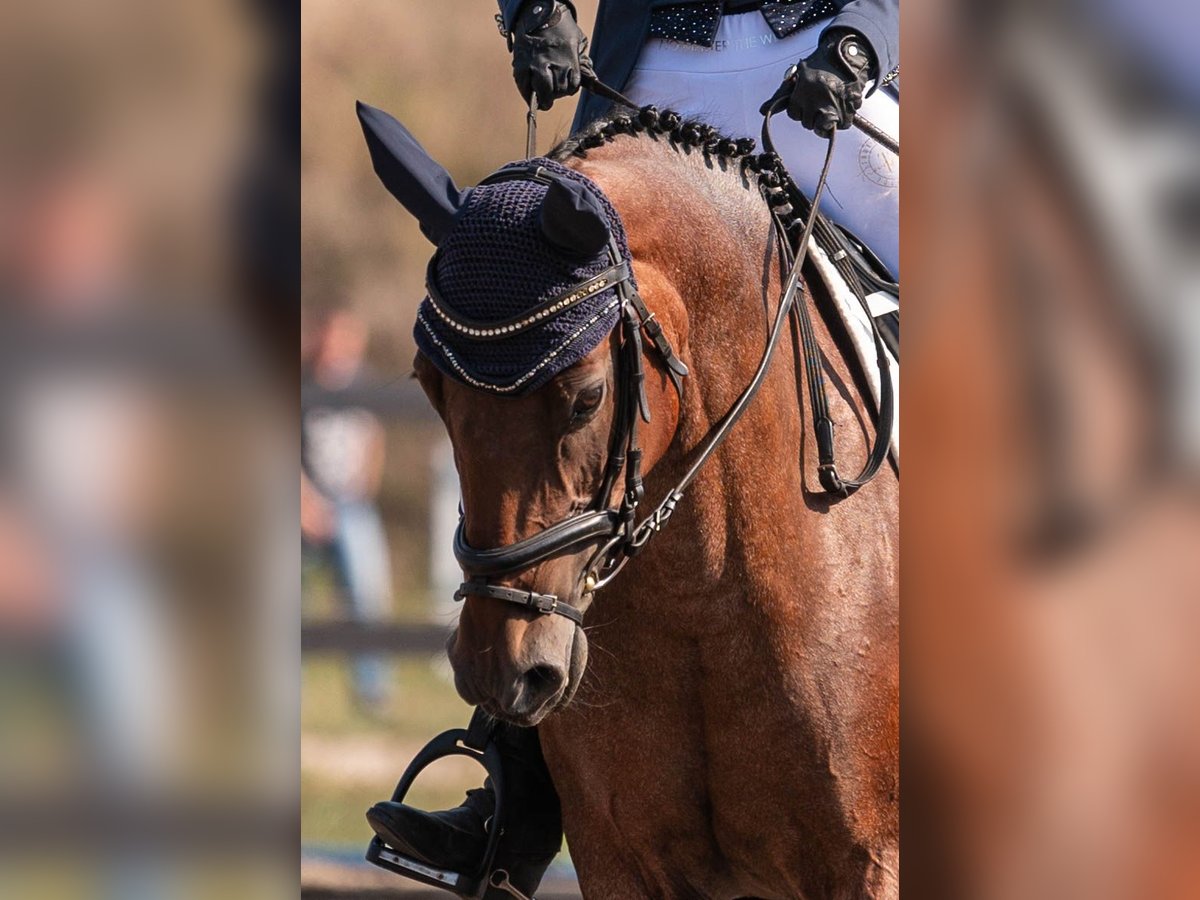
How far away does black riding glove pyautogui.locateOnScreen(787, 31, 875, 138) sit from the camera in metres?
2.07

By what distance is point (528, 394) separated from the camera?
1.67 meters

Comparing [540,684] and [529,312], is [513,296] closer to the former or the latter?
[529,312]

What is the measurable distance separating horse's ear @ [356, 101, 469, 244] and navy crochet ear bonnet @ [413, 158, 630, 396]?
0.02m

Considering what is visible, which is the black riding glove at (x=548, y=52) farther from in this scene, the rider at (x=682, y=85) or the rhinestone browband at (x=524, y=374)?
the rhinestone browband at (x=524, y=374)

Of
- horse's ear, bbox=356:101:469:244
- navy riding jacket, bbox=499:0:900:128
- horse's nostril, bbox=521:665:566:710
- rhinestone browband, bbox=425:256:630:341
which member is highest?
navy riding jacket, bbox=499:0:900:128

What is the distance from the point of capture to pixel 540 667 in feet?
5.52

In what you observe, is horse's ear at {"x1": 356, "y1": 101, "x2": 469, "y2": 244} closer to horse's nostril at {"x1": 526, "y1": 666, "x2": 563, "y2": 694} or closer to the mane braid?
the mane braid

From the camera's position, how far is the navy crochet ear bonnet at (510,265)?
166 centimetres

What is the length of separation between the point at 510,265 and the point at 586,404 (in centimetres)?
20

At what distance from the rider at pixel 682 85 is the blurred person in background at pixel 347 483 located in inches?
72.3
